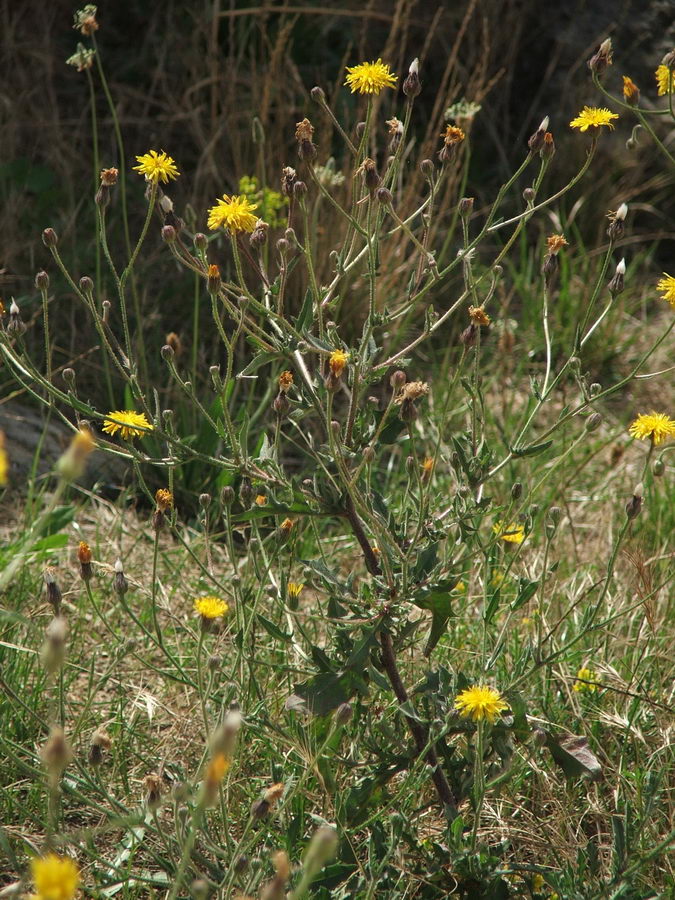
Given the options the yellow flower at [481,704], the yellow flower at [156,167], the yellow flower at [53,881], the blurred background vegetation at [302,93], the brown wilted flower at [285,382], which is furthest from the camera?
the blurred background vegetation at [302,93]

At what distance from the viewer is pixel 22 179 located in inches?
154

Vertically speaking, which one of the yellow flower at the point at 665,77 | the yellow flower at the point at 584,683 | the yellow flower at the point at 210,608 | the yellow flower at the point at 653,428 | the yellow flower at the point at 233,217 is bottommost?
the yellow flower at the point at 584,683

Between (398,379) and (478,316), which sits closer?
(398,379)

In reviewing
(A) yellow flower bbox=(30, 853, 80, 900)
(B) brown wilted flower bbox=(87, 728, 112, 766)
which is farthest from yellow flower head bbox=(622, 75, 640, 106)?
(A) yellow flower bbox=(30, 853, 80, 900)

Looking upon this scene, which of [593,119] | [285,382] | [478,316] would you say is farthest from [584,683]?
[593,119]

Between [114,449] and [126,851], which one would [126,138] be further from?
[126,851]

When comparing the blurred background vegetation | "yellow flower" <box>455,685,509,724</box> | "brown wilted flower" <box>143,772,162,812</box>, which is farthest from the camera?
the blurred background vegetation

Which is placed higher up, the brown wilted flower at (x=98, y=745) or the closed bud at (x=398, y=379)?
the closed bud at (x=398, y=379)

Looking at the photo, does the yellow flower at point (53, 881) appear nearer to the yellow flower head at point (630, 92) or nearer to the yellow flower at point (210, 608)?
the yellow flower at point (210, 608)

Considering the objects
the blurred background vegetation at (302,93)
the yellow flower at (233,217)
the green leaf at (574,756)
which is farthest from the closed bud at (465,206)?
the blurred background vegetation at (302,93)

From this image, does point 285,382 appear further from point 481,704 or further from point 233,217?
point 481,704

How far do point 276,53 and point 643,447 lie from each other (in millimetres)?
1746

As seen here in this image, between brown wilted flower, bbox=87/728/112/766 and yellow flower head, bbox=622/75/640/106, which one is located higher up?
yellow flower head, bbox=622/75/640/106

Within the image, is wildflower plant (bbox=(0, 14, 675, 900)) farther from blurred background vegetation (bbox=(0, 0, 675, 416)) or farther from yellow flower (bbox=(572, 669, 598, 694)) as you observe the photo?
blurred background vegetation (bbox=(0, 0, 675, 416))
